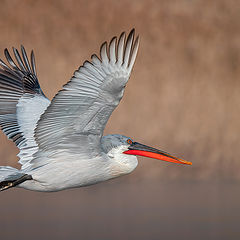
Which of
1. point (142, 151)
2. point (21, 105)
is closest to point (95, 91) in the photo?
point (142, 151)

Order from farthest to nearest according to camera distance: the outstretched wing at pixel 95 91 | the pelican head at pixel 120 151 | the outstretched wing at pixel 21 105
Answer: the outstretched wing at pixel 21 105, the pelican head at pixel 120 151, the outstretched wing at pixel 95 91

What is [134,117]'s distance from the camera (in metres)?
12.1

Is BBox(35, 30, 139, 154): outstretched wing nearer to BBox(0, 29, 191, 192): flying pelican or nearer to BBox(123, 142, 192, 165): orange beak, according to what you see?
BBox(0, 29, 191, 192): flying pelican

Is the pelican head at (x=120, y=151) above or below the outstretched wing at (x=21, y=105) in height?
below

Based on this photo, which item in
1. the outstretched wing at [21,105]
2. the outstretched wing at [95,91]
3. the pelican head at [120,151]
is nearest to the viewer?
the outstretched wing at [95,91]

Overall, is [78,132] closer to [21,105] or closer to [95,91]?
[95,91]

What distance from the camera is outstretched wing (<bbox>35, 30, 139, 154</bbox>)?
505 centimetres

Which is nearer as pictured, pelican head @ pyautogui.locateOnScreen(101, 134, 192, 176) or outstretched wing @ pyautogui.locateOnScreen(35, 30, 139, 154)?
outstretched wing @ pyautogui.locateOnScreen(35, 30, 139, 154)

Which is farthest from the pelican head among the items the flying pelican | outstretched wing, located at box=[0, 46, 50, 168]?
outstretched wing, located at box=[0, 46, 50, 168]

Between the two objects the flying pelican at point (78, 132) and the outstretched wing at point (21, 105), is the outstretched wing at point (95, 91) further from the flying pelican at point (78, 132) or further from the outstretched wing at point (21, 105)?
the outstretched wing at point (21, 105)

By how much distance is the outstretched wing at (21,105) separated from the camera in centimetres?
601

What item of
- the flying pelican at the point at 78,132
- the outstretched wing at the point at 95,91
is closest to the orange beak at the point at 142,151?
the flying pelican at the point at 78,132

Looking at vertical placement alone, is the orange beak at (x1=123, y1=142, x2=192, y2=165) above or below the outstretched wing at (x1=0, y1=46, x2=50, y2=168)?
below

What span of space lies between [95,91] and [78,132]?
1.44 feet
